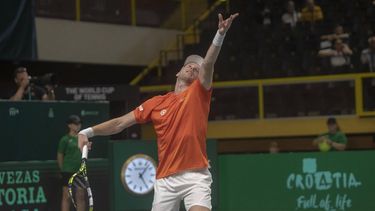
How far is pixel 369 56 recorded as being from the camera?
2191 cm

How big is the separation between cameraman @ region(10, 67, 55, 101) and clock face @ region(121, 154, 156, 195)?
6.06ft

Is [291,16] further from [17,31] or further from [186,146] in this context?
[186,146]

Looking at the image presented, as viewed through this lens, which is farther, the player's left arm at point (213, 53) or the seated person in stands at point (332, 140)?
the seated person in stands at point (332, 140)

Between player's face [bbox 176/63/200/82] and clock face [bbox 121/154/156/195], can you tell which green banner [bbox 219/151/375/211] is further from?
player's face [bbox 176/63/200/82]

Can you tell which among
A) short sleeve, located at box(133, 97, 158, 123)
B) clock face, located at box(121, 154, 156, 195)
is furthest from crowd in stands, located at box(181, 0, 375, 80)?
short sleeve, located at box(133, 97, 158, 123)

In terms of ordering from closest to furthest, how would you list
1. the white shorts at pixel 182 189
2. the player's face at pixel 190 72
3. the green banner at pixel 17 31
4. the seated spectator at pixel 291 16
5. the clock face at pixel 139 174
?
the white shorts at pixel 182 189, the player's face at pixel 190 72, the clock face at pixel 139 174, the green banner at pixel 17 31, the seated spectator at pixel 291 16

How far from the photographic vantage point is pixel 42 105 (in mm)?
16391

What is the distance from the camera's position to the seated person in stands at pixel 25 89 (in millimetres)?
15291

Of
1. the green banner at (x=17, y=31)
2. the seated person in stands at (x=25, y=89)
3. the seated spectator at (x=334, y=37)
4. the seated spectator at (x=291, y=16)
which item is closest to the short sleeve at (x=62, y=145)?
the seated person in stands at (x=25, y=89)

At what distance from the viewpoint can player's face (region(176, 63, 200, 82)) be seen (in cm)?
860

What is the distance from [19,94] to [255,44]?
33.3 feet

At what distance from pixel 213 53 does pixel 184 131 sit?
831mm

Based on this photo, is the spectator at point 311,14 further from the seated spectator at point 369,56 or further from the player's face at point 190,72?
the player's face at point 190,72

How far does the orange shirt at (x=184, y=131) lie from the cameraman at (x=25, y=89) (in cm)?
698
